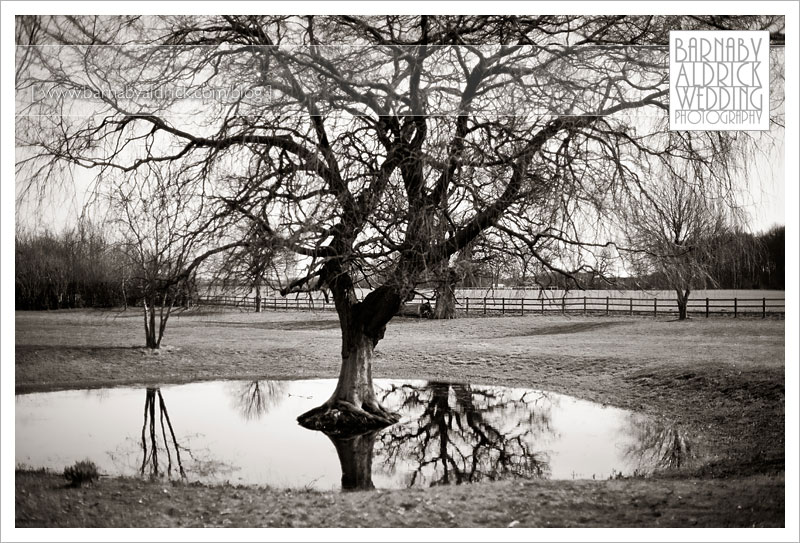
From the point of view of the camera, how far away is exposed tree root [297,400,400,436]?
269 inches

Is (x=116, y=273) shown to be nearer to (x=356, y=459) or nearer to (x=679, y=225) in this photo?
(x=356, y=459)

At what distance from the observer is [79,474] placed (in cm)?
503

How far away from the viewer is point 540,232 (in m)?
5.82

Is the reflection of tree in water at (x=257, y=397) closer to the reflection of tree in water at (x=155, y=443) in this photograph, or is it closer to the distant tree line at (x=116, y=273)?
the reflection of tree in water at (x=155, y=443)

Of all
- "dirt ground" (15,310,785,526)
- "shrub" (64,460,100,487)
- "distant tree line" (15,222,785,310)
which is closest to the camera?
"dirt ground" (15,310,785,526)

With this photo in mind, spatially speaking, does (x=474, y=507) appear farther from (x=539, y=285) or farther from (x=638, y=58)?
(x=638, y=58)

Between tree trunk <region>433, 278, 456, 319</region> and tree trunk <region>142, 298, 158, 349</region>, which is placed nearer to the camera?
tree trunk <region>433, 278, 456, 319</region>

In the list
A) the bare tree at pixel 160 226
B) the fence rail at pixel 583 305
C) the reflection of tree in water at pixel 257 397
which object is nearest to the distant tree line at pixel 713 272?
the fence rail at pixel 583 305

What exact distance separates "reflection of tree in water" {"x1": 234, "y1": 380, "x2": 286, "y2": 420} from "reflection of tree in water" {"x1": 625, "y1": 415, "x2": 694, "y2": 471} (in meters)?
3.94

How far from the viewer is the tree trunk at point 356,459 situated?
18.4ft

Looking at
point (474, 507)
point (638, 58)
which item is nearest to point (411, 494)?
point (474, 507)

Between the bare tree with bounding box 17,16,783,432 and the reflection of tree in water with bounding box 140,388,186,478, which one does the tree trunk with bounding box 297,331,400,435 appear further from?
the bare tree with bounding box 17,16,783,432

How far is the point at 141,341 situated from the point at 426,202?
13.1 ft

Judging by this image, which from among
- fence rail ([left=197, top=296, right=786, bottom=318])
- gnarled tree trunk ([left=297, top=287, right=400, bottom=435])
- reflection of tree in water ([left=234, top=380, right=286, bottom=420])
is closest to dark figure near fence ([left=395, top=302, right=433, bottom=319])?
fence rail ([left=197, top=296, right=786, bottom=318])
